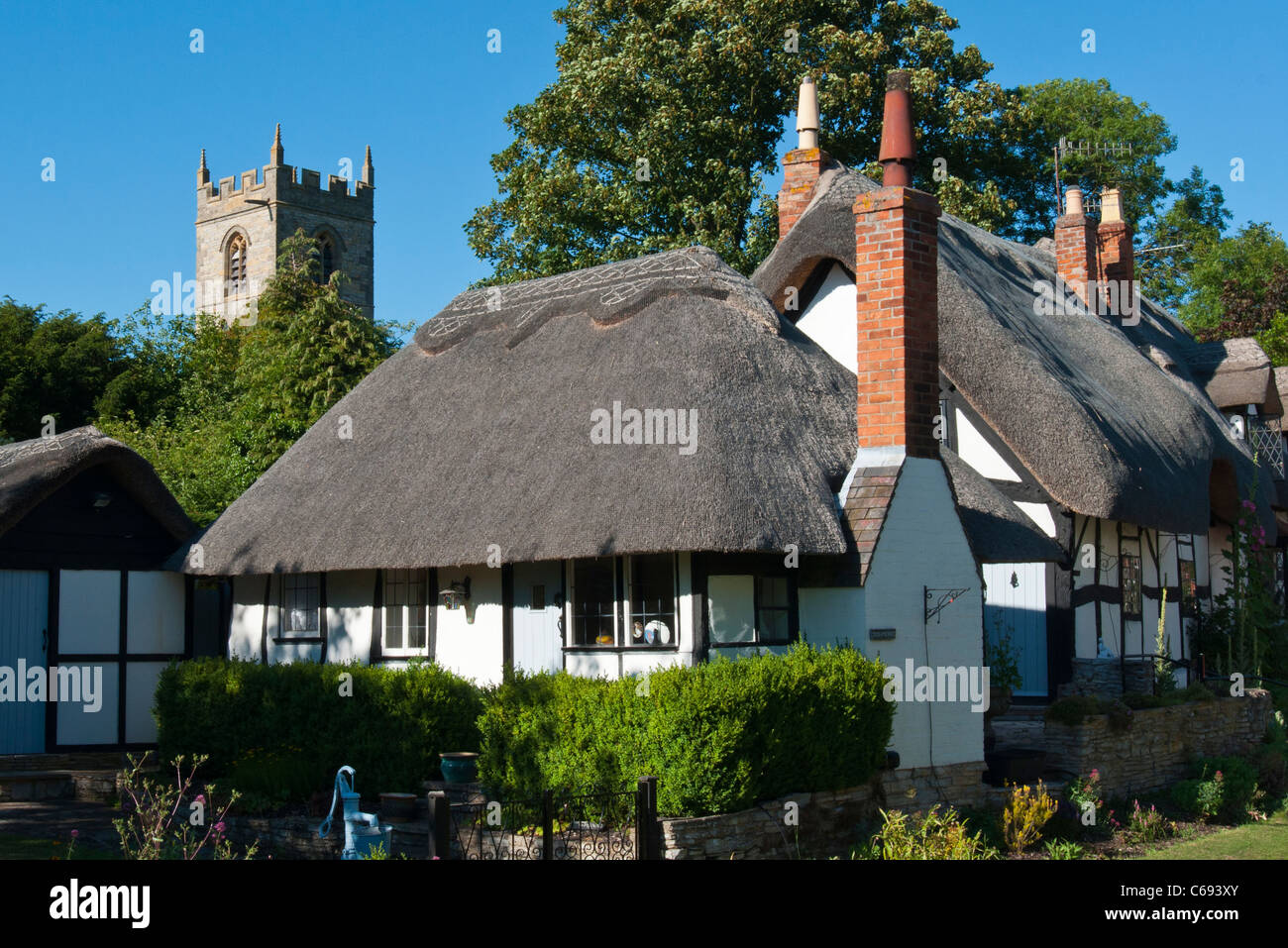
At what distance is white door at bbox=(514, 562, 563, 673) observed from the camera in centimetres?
1334

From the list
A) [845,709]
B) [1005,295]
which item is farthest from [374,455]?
[1005,295]

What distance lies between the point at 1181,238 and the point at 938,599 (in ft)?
109

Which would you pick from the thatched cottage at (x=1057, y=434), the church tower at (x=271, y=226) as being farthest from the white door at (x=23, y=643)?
the church tower at (x=271, y=226)

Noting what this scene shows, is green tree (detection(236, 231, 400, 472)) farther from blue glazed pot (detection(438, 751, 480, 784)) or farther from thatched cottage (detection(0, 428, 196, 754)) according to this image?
blue glazed pot (detection(438, 751, 480, 784))

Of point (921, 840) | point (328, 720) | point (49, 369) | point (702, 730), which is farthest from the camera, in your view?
point (49, 369)

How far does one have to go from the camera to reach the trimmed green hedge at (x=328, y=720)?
1236 cm

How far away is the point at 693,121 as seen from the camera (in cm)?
2803

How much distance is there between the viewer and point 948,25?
31.6 meters

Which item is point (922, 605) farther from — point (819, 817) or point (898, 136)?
point (898, 136)

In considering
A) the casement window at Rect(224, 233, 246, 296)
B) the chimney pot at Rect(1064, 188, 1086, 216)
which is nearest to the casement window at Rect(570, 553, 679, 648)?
the chimney pot at Rect(1064, 188, 1086, 216)

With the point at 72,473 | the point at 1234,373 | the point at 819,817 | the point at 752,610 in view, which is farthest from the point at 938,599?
the point at 1234,373

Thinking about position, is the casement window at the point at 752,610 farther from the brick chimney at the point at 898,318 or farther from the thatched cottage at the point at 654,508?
the brick chimney at the point at 898,318

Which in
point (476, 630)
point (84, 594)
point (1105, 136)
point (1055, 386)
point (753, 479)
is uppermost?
point (1105, 136)

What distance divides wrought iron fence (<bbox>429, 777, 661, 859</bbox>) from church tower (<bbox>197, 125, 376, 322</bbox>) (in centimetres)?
5319
